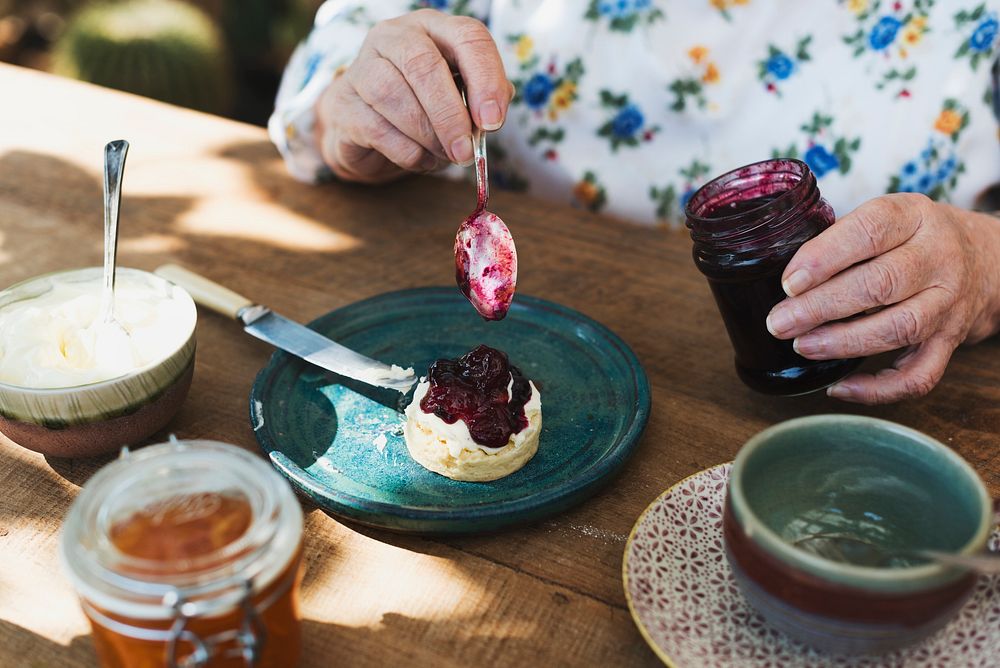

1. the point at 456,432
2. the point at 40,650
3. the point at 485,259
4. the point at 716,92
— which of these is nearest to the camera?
the point at 40,650

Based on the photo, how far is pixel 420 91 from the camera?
4.91 ft

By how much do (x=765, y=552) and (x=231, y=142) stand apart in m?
1.68

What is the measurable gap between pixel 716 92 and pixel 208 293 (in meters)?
1.12

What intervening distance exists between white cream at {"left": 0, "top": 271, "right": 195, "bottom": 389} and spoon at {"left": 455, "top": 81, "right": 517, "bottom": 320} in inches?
16.3

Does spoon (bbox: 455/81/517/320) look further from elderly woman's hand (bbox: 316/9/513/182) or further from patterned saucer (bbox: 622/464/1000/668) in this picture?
patterned saucer (bbox: 622/464/1000/668)

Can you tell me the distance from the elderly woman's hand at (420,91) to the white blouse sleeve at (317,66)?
6.9 inches

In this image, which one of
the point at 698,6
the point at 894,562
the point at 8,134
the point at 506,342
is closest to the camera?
the point at 894,562

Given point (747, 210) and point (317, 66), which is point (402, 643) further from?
point (317, 66)

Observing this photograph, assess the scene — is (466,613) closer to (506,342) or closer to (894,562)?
(894,562)

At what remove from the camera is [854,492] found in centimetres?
103

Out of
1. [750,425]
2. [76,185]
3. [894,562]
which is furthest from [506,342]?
[76,185]

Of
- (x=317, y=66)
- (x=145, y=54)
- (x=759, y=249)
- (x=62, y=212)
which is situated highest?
(x=759, y=249)

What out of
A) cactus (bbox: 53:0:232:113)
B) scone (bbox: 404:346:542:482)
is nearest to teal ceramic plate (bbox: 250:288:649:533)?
scone (bbox: 404:346:542:482)

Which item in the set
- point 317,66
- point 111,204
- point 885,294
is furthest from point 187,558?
point 317,66
